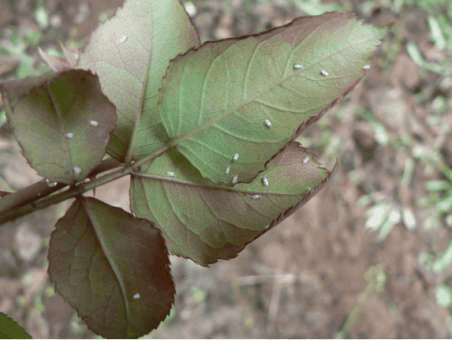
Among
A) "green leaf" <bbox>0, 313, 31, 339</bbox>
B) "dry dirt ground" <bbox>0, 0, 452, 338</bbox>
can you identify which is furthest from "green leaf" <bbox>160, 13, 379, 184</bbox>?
"dry dirt ground" <bbox>0, 0, 452, 338</bbox>

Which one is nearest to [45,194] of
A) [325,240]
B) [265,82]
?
[265,82]

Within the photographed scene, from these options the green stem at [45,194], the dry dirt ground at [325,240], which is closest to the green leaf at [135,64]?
the green stem at [45,194]

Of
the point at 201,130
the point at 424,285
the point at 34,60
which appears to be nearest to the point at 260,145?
the point at 201,130

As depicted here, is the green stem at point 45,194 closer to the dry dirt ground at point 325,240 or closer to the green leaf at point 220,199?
the green leaf at point 220,199

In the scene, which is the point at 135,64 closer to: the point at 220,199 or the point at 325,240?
the point at 220,199

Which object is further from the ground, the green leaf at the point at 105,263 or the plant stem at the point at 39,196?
the plant stem at the point at 39,196

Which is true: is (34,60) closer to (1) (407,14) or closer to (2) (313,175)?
(1) (407,14)

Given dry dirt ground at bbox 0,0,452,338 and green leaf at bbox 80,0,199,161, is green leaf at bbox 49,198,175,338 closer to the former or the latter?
green leaf at bbox 80,0,199,161
